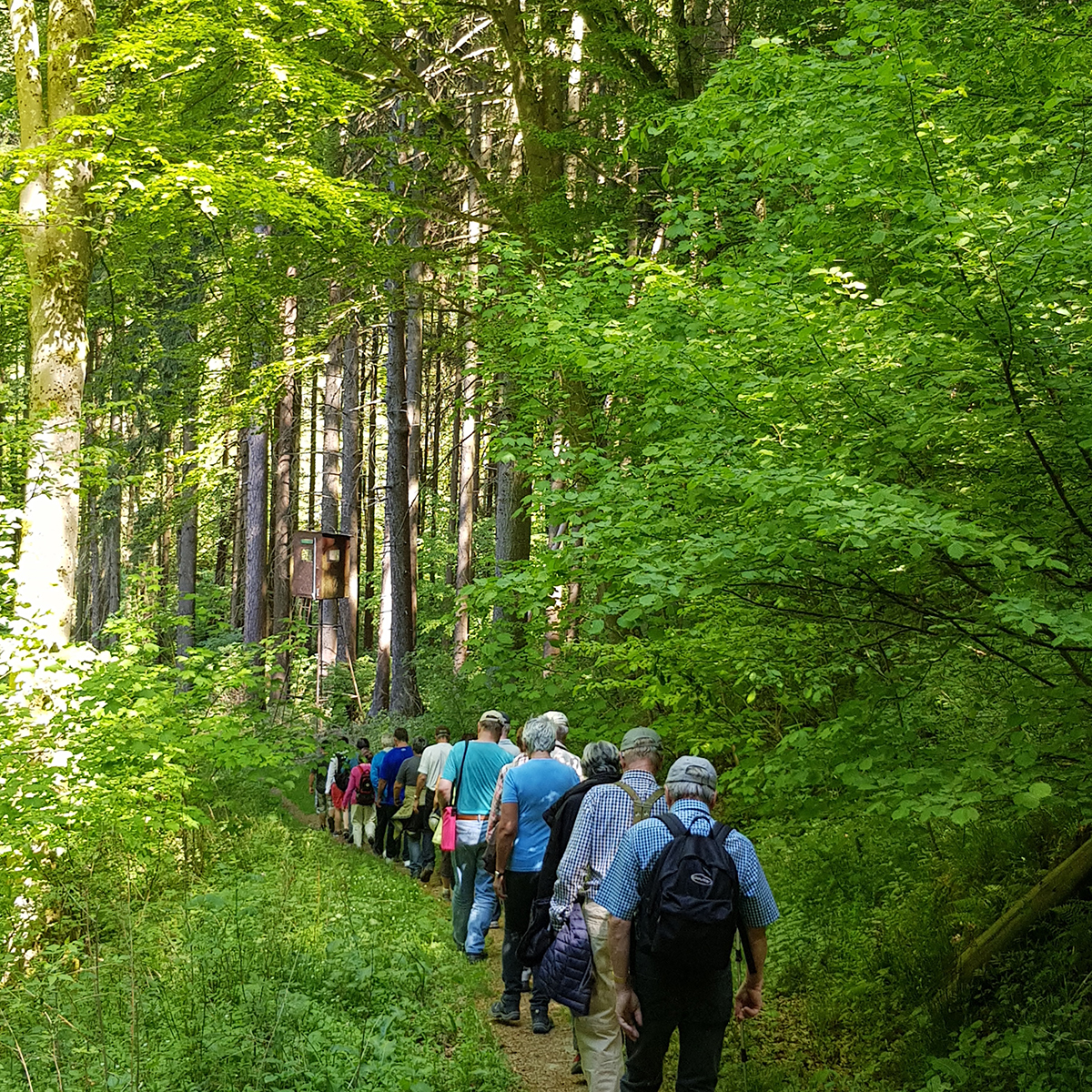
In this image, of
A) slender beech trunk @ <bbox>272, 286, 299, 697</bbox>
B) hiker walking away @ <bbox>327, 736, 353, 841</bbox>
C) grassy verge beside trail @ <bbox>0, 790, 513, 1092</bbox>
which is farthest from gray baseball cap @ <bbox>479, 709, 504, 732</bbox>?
slender beech trunk @ <bbox>272, 286, 299, 697</bbox>

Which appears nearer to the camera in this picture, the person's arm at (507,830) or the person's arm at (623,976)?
the person's arm at (623,976)

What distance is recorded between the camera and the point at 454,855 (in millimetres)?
8055

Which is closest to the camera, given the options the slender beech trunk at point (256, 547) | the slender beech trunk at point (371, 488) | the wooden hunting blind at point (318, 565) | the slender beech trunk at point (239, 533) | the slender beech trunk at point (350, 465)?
the wooden hunting blind at point (318, 565)

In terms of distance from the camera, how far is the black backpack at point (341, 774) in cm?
1549

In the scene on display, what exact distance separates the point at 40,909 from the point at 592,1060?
4.57 metres

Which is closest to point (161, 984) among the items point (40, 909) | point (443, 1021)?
point (443, 1021)

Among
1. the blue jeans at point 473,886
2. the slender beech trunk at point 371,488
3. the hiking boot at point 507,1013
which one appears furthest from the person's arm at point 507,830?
the slender beech trunk at point 371,488

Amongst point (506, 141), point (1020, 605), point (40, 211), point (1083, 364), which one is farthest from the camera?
point (506, 141)

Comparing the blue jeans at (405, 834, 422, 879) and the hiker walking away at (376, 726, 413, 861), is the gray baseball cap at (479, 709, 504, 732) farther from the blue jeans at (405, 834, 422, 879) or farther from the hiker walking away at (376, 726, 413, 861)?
the hiker walking away at (376, 726, 413, 861)

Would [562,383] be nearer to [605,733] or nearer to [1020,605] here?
[605,733]

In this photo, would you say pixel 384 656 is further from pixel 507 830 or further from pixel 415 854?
pixel 507 830

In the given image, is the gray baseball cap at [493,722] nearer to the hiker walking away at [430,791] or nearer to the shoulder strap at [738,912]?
the hiker walking away at [430,791]

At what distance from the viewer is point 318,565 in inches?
764

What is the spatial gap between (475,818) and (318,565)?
12265mm
